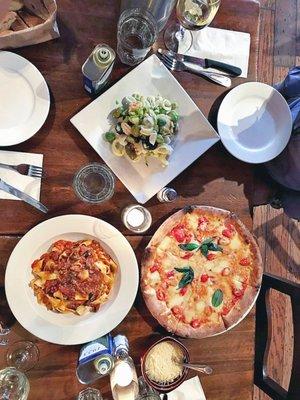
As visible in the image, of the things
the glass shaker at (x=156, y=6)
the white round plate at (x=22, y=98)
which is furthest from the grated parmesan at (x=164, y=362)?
the glass shaker at (x=156, y=6)

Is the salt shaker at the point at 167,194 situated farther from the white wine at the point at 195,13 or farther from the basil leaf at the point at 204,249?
the white wine at the point at 195,13

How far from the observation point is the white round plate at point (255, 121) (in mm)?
1584

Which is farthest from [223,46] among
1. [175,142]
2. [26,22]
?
[26,22]

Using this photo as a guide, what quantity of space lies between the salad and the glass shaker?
0.26 meters

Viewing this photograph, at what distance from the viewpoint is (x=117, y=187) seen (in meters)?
1.54

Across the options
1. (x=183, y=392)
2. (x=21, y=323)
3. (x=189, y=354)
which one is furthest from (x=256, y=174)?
(x=21, y=323)

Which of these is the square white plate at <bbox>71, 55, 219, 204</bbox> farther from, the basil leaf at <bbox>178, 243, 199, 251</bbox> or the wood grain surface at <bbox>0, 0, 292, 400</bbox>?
the basil leaf at <bbox>178, 243, 199, 251</bbox>

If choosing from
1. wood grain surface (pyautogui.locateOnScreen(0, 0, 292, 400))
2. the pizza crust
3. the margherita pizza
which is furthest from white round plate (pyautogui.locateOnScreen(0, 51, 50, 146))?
the pizza crust

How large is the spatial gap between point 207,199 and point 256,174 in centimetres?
32

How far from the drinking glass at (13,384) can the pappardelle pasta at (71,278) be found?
231mm

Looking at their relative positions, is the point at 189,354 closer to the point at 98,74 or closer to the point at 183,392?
the point at 183,392

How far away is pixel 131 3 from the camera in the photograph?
1.49 meters

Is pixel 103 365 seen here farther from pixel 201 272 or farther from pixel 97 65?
pixel 97 65

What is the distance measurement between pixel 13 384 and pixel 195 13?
1.28 metres
